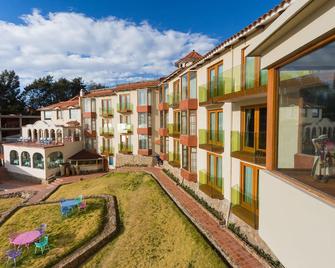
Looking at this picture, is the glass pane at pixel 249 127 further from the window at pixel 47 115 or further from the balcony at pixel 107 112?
the window at pixel 47 115

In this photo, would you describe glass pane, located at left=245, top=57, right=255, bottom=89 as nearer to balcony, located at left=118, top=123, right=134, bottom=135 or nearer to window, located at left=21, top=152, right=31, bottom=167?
balcony, located at left=118, top=123, right=134, bottom=135

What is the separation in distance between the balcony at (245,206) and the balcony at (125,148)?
19.9 metres

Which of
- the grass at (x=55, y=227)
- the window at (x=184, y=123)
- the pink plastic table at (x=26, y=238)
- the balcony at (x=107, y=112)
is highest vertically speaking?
the balcony at (x=107, y=112)

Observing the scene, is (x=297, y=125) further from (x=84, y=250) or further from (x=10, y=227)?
(x=10, y=227)

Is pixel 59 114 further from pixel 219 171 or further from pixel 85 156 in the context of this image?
pixel 219 171

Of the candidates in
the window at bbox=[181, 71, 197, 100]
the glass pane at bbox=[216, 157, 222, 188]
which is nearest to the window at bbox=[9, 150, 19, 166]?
the window at bbox=[181, 71, 197, 100]

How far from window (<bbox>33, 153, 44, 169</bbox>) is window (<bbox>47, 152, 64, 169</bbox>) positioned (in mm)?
956

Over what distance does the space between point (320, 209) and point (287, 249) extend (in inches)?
51.2

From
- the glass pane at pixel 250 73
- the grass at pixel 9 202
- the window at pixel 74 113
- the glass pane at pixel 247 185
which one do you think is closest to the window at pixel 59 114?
the window at pixel 74 113

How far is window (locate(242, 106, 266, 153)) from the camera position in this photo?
30.0 feet

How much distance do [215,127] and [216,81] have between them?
10.1 feet

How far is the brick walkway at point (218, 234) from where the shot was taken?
8953 mm

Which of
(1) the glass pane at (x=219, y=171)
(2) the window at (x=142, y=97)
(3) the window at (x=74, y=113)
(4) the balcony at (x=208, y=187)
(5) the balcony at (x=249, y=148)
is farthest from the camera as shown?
(3) the window at (x=74, y=113)

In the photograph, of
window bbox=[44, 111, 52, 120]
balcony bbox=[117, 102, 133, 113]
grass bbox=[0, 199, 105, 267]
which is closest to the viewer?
grass bbox=[0, 199, 105, 267]
